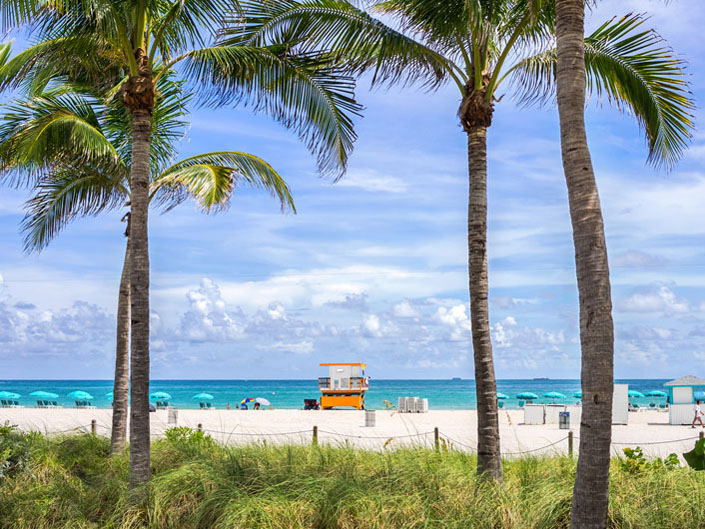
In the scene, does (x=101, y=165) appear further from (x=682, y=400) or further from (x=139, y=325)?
(x=682, y=400)

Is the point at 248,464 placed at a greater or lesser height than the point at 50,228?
lesser

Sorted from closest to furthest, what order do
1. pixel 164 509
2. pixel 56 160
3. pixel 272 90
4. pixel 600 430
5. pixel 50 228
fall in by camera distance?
pixel 600 430 → pixel 164 509 → pixel 272 90 → pixel 56 160 → pixel 50 228

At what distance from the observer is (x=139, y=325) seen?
8320 mm

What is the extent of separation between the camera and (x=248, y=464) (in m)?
8.58

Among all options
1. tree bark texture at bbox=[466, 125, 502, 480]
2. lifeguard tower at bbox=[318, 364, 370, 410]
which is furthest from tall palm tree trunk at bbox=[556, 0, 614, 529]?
lifeguard tower at bbox=[318, 364, 370, 410]

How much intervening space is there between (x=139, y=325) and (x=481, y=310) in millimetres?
4165

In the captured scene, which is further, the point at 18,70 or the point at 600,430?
A: the point at 18,70

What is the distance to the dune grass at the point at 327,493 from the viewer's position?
21.4 ft

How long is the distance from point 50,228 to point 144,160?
681cm

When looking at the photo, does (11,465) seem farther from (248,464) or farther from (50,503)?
(248,464)

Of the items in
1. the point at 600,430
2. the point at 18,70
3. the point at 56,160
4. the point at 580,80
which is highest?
the point at 18,70

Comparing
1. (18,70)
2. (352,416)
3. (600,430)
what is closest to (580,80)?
(600,430)

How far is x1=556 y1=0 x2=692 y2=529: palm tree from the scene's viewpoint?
5.11m

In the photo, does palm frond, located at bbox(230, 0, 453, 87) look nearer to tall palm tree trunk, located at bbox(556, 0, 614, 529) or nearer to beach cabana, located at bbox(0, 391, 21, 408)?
tall palm tree trunk, located at bbox(556, 0, 614, 529)
